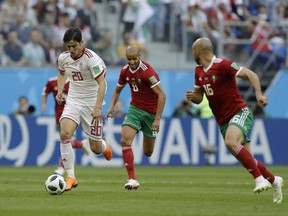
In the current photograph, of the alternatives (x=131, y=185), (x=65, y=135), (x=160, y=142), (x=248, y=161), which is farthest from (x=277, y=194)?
(x=160, y=142)

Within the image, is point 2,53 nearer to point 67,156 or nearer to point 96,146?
point 96,146

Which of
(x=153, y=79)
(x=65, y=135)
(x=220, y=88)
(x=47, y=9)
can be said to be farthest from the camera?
(x=47, y=9)

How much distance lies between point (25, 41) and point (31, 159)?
12.6 ft

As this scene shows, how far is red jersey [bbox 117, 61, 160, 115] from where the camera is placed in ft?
54.1

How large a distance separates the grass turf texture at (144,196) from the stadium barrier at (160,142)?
3765 mm

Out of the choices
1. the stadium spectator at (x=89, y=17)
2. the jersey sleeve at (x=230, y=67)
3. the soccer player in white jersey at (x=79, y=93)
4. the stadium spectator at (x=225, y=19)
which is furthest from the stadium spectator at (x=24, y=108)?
the jersey sleeve at (x=230, y=67)

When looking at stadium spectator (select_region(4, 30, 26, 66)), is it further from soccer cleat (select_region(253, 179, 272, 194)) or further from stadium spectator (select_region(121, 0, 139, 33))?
soccer cleat (select_region(253, 179, 272, 194))

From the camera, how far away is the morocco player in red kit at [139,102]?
1617 cm

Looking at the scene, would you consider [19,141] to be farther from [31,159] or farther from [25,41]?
[25,41]

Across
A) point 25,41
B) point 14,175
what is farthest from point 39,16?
point 14,175

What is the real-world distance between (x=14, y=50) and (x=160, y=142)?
5.15 meters

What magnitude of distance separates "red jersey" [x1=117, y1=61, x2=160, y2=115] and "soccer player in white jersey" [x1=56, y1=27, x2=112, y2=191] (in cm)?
95

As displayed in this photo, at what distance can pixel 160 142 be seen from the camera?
25844 millimetres

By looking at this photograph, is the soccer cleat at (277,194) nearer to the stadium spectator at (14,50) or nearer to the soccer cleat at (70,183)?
the soccer cleat at (70,183)
